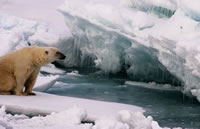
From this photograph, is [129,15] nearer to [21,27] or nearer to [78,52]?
[78,52]

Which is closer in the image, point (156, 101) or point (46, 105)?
point (46, 105)

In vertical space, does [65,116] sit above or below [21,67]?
below

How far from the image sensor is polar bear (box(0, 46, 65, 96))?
4738 millimetres

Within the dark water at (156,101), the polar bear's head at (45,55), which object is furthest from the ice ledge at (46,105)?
the dark water at (156,101)

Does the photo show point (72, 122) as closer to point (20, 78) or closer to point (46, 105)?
point (46, 105)

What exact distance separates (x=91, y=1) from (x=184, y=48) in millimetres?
4599

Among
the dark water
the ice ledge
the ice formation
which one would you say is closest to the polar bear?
the ice ledge

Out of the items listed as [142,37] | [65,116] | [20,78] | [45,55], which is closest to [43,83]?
[45,55]

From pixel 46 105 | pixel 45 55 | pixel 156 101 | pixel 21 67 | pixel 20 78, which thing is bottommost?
pixel 156 101

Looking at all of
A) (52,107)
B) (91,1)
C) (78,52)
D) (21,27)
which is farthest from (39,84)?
(21,27)

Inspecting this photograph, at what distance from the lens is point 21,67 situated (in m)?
4.73

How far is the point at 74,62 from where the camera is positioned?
521 inches

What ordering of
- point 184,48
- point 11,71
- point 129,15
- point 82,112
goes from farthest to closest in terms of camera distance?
point 129,15 < point 184,48 < point 11,71 < point 82,112

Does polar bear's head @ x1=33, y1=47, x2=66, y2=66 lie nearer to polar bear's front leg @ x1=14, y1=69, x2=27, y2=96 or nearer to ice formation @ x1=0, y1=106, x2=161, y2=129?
polar bear's front leg @ x1=14, y1=69, x2=27, y2=96
